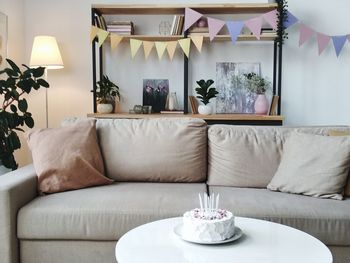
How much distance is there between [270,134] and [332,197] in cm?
58

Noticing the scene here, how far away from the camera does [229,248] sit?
1.46 m

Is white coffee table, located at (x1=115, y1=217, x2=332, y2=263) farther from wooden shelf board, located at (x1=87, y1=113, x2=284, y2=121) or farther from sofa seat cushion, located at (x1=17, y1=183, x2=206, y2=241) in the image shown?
wooden shelf board, located at (x1=87, y1=113, x2=284, y2=121)

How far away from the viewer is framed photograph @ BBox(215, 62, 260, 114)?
4.27m

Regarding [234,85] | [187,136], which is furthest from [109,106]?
[187,136]

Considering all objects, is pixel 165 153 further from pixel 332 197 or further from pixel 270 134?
pixel 332 197

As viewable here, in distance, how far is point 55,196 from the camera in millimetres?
2232

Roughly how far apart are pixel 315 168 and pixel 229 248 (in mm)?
1044

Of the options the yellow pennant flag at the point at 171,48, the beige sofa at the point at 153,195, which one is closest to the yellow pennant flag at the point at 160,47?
the yellow pennant flag at the point at 171,48

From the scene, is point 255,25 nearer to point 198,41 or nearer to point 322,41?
point 198,41

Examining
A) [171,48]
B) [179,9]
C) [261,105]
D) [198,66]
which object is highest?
[179,9]

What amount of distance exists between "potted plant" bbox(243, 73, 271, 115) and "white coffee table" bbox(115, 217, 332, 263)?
2.51 metres

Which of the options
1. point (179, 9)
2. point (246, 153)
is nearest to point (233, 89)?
point (179, 9)

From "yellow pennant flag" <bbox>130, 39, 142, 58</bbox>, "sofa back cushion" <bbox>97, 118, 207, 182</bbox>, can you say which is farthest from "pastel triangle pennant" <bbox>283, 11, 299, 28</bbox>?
"sofa back cushion" <bbox>97, 118, 207, 182</bbox>

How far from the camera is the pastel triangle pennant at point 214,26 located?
3934 millimetres
